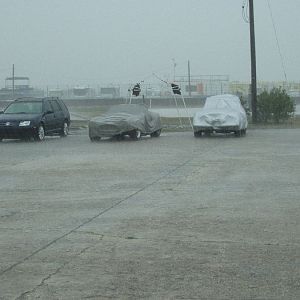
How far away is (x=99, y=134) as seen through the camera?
21234mm

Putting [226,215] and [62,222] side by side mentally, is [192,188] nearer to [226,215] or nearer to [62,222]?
[226,215]

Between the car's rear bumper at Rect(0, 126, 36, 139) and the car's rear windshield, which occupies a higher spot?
the car's rear windshield

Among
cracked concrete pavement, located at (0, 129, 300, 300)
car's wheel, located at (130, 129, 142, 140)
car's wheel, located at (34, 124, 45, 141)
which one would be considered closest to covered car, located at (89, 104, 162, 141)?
car's wheel, located at (130, 129, 142, 140)

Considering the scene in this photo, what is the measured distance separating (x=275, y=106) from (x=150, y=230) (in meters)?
25.5

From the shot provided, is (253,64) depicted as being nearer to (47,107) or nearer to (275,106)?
(275,106)

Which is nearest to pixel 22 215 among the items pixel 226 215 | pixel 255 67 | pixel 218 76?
pixel 226 215

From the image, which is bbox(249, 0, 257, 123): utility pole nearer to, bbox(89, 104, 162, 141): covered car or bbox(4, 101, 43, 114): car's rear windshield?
bbox(89, 104, 162, 141): covered car

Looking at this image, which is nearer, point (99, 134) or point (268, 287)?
point (268, 287)

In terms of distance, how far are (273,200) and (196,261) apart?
3.56 meters

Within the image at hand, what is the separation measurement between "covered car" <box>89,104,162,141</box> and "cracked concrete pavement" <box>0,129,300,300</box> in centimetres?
698

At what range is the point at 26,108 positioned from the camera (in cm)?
2286

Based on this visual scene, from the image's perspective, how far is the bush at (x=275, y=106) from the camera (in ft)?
103

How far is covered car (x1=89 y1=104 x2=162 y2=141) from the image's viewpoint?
21125 mm

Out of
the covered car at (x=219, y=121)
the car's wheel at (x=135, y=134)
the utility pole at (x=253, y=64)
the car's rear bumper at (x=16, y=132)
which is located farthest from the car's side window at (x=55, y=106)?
the utility pole at (x=253, y=64)
